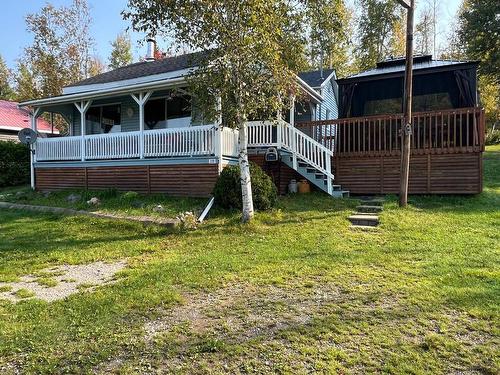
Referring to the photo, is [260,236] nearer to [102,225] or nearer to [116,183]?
[102,225]

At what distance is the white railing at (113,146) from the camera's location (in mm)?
11617

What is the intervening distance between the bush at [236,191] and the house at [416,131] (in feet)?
10.8

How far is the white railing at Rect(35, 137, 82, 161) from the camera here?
12.8m

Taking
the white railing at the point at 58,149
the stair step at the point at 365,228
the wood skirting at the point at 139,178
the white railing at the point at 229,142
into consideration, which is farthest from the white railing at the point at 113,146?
the stair step at the point at 365,228

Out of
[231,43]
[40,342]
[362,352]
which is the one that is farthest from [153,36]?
[362,352]

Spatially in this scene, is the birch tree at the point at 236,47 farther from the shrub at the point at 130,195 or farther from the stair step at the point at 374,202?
the shrub at the point at 130,195

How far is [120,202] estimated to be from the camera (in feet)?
34.0

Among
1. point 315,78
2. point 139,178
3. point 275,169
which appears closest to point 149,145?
point 139,178

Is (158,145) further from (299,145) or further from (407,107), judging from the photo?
(407,107)

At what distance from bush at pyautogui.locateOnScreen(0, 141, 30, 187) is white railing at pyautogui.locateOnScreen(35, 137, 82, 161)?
12.3 ft

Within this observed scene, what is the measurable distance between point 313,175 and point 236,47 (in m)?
4.78

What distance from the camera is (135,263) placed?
6016 mm

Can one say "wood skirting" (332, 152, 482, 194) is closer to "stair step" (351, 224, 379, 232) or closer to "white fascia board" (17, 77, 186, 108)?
"stair step" (351, 224, 379, 232)

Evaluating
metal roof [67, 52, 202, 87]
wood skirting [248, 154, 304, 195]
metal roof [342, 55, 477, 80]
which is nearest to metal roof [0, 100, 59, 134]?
metal roof [67, 52, 202, 87]
